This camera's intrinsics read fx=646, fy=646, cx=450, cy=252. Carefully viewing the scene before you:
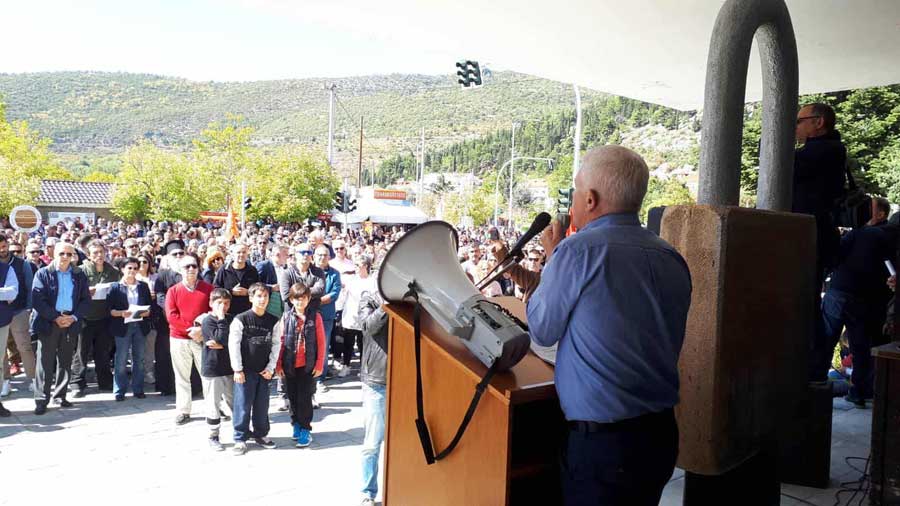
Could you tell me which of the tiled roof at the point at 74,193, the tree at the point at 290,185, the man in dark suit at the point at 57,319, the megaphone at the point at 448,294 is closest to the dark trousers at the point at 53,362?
the man in dark suit at the point at 57,319

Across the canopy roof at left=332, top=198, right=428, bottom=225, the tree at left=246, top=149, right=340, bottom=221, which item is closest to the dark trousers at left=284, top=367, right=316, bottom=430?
the tree at left=246, top=149, right=340, bottom=221

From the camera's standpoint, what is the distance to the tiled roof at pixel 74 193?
53.4m

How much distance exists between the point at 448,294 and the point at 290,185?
160ft

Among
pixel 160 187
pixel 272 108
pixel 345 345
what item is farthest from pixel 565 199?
pixel 272 108

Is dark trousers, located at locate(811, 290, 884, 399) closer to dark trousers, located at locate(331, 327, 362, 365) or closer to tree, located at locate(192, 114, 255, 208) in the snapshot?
dark trousers, located at locate(331, 327, 362, 365)

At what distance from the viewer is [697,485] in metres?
2.73

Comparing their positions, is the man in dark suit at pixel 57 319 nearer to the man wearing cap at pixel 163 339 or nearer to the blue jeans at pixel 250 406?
the man wearing cap at pixel 163 339

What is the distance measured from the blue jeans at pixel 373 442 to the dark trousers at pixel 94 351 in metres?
5.11

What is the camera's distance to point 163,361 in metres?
8.52

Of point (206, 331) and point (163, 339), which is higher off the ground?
point (206, 331)

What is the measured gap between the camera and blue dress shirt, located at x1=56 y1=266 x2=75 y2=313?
7.63 meters

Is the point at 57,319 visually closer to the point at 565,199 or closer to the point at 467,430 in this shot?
the point at 467,430

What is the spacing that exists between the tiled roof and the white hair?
59192 mm

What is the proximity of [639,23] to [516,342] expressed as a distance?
5448 millimetres
